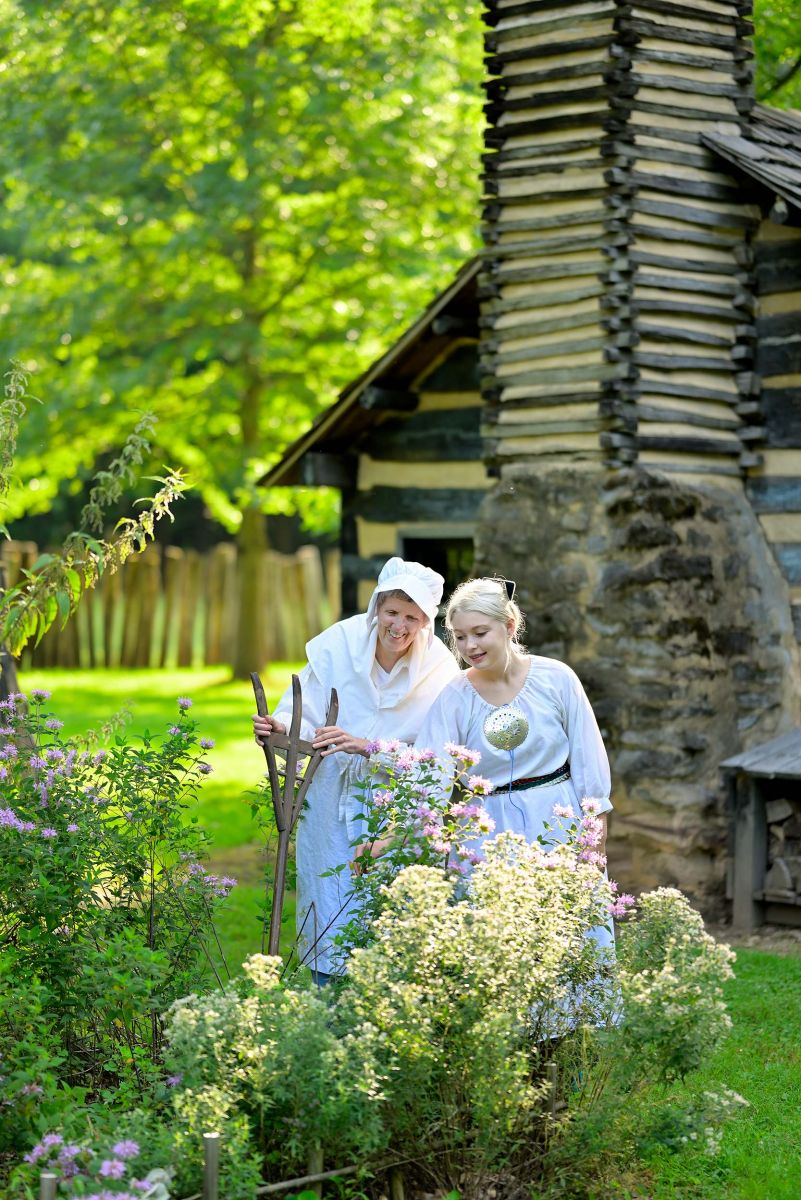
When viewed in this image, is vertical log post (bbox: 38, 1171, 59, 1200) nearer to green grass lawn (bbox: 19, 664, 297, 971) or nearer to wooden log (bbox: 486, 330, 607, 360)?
green grass lawn (bbox: 19, 664, 297, 971)

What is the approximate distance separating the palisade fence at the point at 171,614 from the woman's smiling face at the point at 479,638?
56.5 feet

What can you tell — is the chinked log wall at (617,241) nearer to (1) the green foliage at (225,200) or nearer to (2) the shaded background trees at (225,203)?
(1) the green foliage at (225,200)

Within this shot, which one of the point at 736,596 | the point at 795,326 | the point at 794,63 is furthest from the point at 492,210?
the point at 794,63

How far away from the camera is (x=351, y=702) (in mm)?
4867

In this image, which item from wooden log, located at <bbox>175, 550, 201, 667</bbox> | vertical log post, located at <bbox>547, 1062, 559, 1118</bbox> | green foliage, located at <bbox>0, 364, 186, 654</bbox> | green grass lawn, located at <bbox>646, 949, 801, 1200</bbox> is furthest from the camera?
wooden log, located at <bbox>175, 550, 201, 667</bbox>

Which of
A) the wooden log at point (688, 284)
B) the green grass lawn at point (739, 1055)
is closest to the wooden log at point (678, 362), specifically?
the wooden log at point (688, 284)

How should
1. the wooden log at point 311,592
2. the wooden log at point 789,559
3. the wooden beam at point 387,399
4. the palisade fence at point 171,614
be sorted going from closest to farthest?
the wooden log at point 789,559 < the wooden beam at point 387,399 < the palisade fence at point 171,614 < the wooden log at point 311,592

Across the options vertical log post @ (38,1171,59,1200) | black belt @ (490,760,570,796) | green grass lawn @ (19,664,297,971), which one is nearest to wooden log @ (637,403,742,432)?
green grass lawn @ (19,664,297,971)

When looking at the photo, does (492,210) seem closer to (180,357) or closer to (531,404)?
(531,404)

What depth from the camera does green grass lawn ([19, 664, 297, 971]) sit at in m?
8.07

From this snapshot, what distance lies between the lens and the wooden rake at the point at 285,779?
4.17 meters

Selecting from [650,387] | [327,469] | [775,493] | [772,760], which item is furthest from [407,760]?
[327,469]

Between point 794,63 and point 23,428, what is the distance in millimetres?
9289

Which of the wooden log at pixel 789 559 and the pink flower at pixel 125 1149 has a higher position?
the wooden log at pixel 789 559
